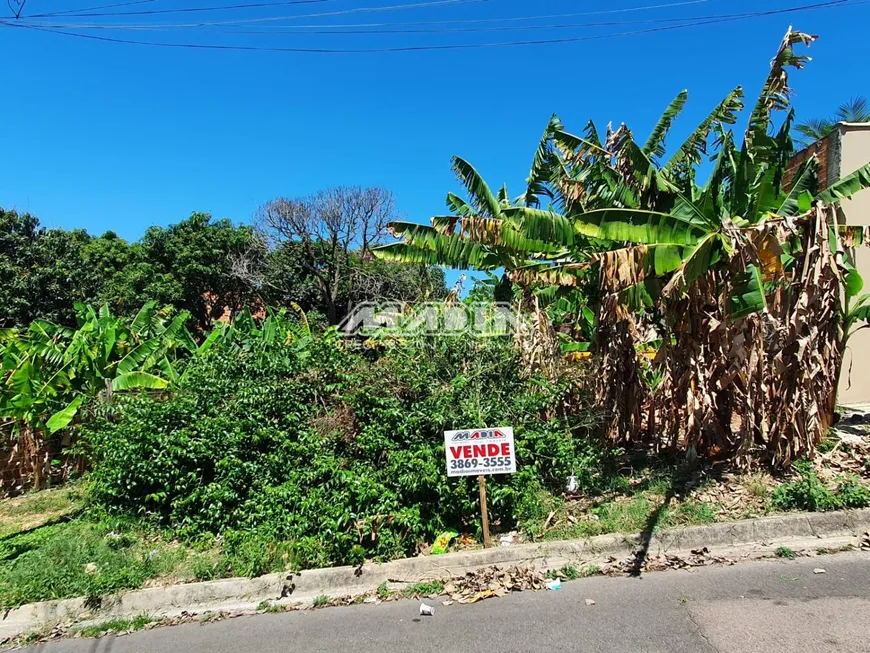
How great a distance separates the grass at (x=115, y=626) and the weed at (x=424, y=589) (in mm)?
2073

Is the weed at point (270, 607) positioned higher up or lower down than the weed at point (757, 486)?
lower down

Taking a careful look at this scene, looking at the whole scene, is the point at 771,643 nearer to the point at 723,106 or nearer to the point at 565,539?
the point at 565,539

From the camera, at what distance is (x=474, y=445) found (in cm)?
521

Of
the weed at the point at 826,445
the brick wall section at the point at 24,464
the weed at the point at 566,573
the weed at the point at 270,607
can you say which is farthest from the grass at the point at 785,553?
the brick wall section at the point at 24,464

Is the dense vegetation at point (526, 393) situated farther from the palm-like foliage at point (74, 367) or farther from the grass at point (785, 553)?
the grass at point (785, 553)

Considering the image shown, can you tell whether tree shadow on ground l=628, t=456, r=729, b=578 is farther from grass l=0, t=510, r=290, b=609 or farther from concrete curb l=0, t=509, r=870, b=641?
grass l=0, t=510, r=290, b=609

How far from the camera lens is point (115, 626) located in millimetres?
4367

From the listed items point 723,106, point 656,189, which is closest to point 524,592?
point 656,189

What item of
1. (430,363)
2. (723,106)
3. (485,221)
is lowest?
(430,363)

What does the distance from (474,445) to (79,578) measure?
3630mm

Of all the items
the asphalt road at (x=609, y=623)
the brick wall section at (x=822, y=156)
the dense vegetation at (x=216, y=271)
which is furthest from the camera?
the dense vegetation at (x=216, y=271)

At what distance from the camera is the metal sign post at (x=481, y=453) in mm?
5168

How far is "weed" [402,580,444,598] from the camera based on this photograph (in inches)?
181

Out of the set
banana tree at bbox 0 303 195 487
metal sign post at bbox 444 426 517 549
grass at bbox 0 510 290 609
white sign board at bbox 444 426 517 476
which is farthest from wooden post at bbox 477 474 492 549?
banana tree at bbox 0 303 195 487
